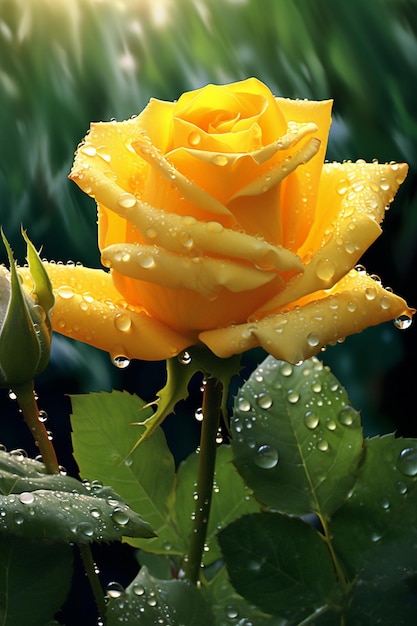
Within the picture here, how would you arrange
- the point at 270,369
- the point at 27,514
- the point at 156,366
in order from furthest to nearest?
the point at 156,366 → the point at 270,369 → the point at 27,514

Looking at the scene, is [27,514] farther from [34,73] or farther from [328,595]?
[34,73]

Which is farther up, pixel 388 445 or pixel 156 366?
pixel 388 445

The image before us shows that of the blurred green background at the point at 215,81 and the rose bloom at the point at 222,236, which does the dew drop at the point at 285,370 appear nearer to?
the rose bloom at the point at 222,236

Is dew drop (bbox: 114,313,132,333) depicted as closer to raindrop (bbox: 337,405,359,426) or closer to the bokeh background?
raindrop (bbox: 337,405,359,426)

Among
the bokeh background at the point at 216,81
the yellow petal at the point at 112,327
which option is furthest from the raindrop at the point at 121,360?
the bokeh background at the point at 216,81

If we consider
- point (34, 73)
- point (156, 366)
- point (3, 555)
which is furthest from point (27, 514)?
point (34, 73)

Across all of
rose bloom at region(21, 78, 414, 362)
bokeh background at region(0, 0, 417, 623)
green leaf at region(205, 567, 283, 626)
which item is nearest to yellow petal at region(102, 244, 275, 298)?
rose bloom at region(21, 78, 414, 362)

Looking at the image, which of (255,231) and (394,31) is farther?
(394,31)
